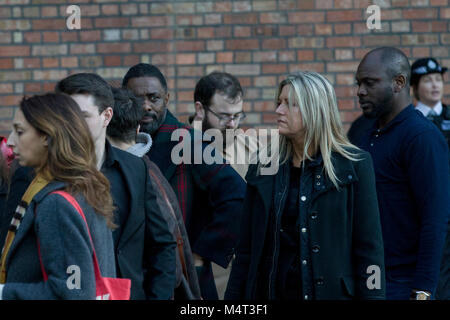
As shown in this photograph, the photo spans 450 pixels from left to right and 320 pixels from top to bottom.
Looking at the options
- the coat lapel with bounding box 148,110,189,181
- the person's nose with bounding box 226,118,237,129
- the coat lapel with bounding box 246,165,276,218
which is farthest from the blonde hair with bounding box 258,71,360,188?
the person's nose with bounding box 226,118,237,129

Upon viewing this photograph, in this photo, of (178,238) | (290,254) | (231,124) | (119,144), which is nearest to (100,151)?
Answer: (119,144)

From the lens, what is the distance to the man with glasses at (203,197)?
4172 millimetres

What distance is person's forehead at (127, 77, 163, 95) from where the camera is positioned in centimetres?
442

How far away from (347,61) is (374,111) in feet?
8.50

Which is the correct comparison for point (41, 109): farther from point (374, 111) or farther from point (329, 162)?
point (374, 111)

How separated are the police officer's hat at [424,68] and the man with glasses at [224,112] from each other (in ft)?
5.58

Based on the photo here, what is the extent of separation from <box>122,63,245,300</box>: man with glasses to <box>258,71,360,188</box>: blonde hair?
910mm

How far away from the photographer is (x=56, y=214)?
252 centimetres

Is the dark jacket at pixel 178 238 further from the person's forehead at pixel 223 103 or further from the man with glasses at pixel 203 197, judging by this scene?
the person's forehead at pixel 223 103

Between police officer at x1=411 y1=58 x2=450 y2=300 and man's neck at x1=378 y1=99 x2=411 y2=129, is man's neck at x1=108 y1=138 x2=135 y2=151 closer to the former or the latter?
man's neck at x1=378 y1=99 x2=411 y2=129

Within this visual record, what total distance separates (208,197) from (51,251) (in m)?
1.81

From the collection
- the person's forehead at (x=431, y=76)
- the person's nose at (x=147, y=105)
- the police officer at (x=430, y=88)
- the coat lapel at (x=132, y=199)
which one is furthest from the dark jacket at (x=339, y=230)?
the person's forehead at (x=431, y=76)

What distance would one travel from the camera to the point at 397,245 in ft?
12.4

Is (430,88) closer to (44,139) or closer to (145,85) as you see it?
(145,85)
